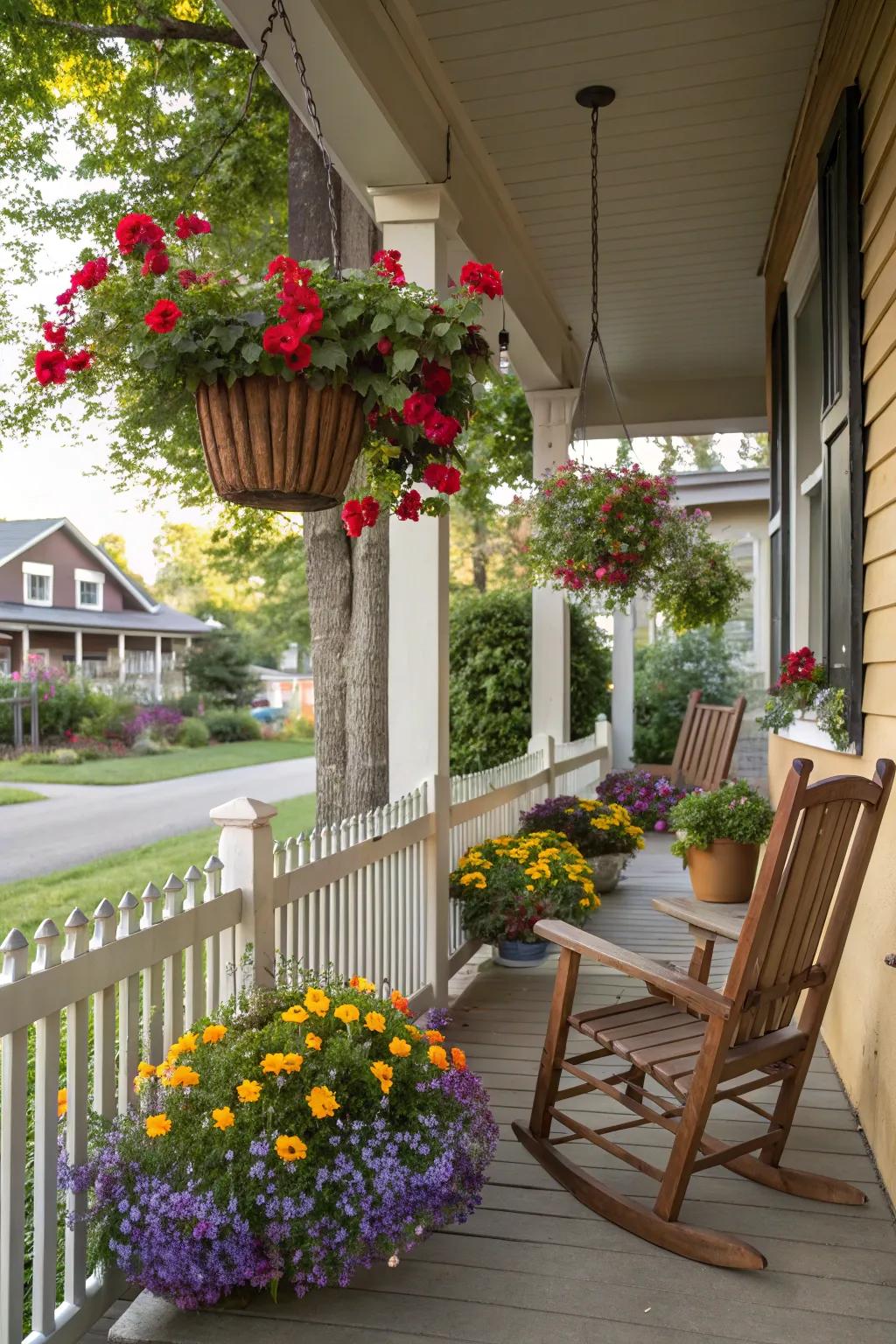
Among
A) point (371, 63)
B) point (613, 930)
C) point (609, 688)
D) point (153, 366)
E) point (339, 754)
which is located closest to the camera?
point (153, 366)

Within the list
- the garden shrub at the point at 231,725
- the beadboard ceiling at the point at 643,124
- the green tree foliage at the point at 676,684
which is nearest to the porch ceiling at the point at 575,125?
the beadboard ceiling at the point at 643,124

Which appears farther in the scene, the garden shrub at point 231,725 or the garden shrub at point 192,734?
the garden shrub at point 231,725

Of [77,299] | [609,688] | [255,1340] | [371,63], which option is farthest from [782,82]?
[609,688]

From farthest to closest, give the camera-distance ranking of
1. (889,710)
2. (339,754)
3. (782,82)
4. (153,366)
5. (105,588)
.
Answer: (105,588) < (339,754) < (782,82) < (889,710) < (153,366)

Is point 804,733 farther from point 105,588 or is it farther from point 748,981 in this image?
point 105,588

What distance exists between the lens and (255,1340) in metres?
1.74

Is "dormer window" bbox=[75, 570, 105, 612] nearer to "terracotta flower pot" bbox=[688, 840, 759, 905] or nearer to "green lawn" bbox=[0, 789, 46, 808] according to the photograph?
"green lawn" bbox=[0, 789, 46, 808]

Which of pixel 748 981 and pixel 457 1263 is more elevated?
pixel 748 981

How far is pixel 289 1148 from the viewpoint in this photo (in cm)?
170

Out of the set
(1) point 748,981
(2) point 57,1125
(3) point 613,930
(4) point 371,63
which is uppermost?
(4) point 371,63

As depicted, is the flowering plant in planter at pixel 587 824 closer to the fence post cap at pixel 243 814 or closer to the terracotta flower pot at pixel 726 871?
the terracotta flower pot at pixel 726 871

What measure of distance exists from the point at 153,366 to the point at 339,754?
8.59 feet

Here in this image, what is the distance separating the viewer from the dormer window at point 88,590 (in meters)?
19.6

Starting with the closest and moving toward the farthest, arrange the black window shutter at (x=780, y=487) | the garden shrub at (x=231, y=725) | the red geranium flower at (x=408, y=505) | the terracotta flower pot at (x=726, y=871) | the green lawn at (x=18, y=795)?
the red geranium flower at (x=408, y=505)
the black window shutter at (x=780, y=487)
the terracotta flower pot at (x=726, y=871)
the green lawn at (x=18, y=795)
the garden shrub at (x=231, y=725)
